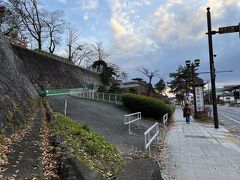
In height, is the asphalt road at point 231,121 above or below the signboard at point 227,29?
below

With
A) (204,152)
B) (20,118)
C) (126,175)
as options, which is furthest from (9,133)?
(204,152)

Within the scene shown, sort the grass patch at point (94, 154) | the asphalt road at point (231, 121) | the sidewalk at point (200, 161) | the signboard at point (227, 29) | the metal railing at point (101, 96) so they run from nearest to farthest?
the grass patch at point (94, 154), the sidewalk at point (200, 161), the signboard at point (227, 29), the asphalt road at point (231, 121), the metal railing at point (101, 96)

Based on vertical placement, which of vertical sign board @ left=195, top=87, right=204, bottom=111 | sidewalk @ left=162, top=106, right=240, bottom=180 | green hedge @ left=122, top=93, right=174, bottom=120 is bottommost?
sidewalk @ left=162, top=106, right=240, bottom=180

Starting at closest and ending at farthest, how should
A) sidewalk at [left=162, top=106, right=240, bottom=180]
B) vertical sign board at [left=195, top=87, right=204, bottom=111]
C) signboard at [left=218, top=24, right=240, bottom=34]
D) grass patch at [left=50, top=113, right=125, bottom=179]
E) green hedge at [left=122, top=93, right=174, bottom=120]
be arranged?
grass patch at [left=50, top=113, right=125, bottom=179] < sidewalk at [left=162, top=106, right=240, bottom=180] < signboard at [left=218, top=24, right=240, bottom=34] < green hedge at [left=122, top=93, right=174, bottom=120] < vertical sign board at [left=195, top=87, right=204, bottom=111]

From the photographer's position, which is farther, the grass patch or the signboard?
the signboard

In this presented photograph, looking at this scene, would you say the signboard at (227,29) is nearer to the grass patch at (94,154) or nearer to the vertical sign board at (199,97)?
the vertical sign board at (199,97)

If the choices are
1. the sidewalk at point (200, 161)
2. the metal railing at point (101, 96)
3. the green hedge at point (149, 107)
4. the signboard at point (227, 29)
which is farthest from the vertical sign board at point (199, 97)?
the sidewalk at point (200, 161)

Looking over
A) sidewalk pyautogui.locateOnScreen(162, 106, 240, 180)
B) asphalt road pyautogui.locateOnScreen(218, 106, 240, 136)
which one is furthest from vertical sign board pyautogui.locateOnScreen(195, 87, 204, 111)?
sidewalk pyautogui.locateOnScreen(162, 106, 240, 180)

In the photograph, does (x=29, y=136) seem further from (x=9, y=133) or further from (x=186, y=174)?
(x=186, y=174)

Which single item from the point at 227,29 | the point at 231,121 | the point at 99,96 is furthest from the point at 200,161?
the point at 99,96

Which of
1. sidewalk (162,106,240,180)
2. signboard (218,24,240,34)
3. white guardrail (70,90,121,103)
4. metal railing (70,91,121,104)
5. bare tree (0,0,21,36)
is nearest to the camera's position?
sidewalk (162,106,240,180)

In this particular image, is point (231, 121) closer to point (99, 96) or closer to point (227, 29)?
point (227, 29)

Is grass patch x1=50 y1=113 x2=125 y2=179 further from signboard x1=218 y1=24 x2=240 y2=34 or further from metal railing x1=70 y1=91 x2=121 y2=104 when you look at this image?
metal railing x1=70 y1=91 x2=121 y2=104

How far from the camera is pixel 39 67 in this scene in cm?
3941
